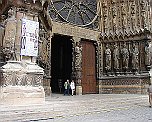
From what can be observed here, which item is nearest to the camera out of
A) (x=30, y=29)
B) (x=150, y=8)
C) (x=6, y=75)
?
(x=6, y=75)

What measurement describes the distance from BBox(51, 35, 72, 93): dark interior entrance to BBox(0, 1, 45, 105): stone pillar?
29.9 feet

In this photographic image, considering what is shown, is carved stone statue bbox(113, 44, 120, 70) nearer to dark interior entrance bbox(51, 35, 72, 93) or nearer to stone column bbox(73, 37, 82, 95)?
stone column bbox(73, 37, 82, 95)

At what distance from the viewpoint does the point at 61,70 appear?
18.9 metres

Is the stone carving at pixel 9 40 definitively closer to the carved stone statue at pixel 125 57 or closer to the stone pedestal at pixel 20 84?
the stone pedestal at pixel 20 84

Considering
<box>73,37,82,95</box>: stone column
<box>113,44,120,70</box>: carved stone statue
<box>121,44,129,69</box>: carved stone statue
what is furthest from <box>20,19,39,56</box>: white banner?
<box>113,44,120,70</box>: carved stone statue

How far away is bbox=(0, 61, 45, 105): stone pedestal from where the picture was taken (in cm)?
812

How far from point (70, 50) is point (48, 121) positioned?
12.3 m

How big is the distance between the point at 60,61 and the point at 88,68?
2.13 meters

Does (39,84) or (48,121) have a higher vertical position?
(39,84)

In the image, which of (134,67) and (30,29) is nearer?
(30,29)

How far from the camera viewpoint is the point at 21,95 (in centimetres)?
829

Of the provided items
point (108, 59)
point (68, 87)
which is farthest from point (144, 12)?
point (68, 87)

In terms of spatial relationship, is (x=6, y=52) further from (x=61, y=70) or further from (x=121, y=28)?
(x=121, y=28)

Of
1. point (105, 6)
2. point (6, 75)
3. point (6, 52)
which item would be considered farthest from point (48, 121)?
point (105, 6)
